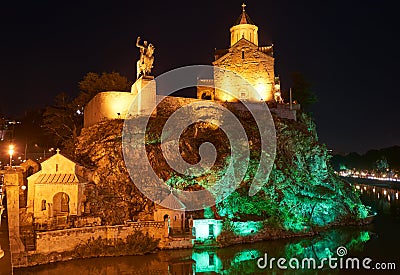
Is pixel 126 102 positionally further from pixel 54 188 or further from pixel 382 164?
pixel 382 164

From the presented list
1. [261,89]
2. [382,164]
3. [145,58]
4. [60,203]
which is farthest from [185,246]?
[382,164]

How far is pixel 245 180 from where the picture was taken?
101ft

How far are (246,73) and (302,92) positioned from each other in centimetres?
1170

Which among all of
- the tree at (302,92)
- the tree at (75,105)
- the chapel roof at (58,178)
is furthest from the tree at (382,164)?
the chapel roof at (58,178)

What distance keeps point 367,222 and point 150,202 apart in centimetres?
2000

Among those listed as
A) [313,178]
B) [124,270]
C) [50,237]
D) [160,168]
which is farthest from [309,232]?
[50,237]

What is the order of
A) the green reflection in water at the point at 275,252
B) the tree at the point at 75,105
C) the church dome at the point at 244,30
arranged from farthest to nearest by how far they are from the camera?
1. the church dome at the point at 244,30
2. the tree at the point at 75,105
3. the green reflection in water at the point at 275,252

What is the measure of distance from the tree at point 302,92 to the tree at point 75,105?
22.2 m

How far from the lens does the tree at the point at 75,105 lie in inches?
1556

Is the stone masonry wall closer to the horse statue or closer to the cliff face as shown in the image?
the cliff face

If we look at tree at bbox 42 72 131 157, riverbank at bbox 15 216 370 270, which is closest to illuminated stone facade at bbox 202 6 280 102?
tree at bbox 42 72 131 157

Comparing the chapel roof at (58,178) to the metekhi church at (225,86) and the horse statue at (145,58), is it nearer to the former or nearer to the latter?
the metekhi church at (225,86)

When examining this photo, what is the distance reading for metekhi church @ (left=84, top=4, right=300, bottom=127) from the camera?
104ft

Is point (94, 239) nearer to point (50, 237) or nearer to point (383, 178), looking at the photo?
point (50, 237)
